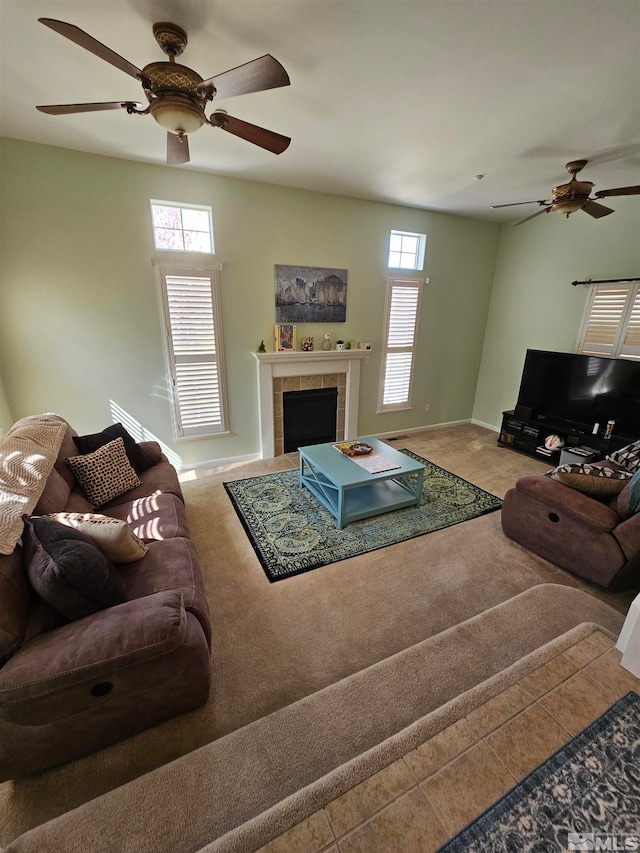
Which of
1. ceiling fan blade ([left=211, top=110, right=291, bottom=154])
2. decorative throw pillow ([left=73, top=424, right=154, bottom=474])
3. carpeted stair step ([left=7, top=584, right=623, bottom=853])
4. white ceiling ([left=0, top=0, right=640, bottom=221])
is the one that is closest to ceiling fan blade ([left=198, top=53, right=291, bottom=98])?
ceiling fan blade ([left=211, top=110, right=291, bottom=154])

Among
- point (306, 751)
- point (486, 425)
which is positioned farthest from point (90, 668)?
point (486, 425)

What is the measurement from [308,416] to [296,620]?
270 cm

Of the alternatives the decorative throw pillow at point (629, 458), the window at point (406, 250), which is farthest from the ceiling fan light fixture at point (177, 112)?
the decorative throw pillow at point (629, 458)

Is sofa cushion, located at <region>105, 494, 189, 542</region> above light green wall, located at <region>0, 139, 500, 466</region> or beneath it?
beneath

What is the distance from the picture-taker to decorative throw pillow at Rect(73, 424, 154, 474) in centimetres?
261

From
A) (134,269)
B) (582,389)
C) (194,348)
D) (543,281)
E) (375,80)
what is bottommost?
(582,389)

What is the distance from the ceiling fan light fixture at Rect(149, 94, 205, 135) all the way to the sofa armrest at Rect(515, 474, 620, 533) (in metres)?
3.02

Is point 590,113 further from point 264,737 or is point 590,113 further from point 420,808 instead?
point 264,737

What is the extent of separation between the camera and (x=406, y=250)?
14.9 feet

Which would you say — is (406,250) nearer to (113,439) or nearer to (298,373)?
(298,373)

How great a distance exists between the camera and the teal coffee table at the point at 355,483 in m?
2.84

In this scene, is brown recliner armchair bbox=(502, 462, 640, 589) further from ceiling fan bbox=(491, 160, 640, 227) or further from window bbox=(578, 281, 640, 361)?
window bbox=(578, 281, 640, 361)

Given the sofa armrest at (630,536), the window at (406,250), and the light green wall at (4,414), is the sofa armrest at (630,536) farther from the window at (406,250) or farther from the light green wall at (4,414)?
the light green wall at (4,414)

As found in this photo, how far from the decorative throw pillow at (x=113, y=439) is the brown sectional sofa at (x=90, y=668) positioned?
49.3 inches
